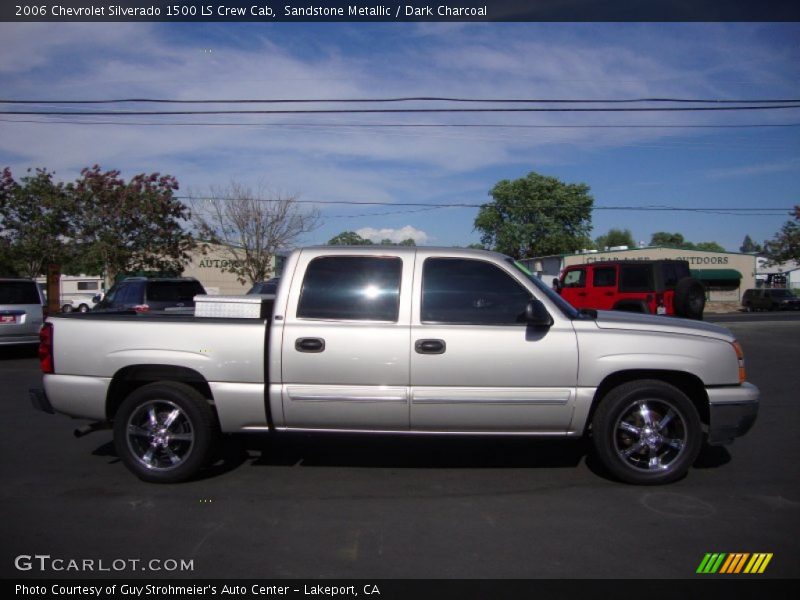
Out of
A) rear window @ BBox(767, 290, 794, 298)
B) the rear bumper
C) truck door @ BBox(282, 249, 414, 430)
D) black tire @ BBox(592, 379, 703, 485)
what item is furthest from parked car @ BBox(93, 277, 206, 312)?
rear window @ BBox(767, 290, 794, 298)

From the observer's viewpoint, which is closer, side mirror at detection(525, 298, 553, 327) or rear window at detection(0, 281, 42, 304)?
side mirror at detection(525, 298, 553, 327)

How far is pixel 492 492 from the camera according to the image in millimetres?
4988

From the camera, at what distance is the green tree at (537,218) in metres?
62.8

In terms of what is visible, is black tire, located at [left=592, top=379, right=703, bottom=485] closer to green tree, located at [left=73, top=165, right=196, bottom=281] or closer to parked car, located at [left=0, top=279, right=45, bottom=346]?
parked car, located at [left=0, top=279, right=45, bottom=346]

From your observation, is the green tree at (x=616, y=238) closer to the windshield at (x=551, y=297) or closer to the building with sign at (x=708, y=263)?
the building with sign at (x=708, y=263)

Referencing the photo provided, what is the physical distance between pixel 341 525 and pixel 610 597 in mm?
1761

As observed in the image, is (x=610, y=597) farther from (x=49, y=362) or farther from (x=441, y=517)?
(x=49, y=362)

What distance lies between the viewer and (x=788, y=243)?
50.3 metres

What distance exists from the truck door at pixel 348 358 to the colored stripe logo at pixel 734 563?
85.3 inches

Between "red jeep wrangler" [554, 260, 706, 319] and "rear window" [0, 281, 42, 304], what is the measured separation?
12513 mm

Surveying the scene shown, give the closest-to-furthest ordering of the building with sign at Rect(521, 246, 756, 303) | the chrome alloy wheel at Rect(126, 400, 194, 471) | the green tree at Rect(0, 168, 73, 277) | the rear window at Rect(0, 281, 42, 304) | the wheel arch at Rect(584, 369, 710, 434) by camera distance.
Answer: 1. the wheel arch at Rect(584, 369, 710, 434)
2. the chrome alloy wheel at Rect(126, 400, 194, 471)
3. the rear window at Rect(0, 281, 42, 304)
4. the green tree at Rect(0, 168, 73, 277)
5. the building with sign at Rect(521, 246, 756, 303)

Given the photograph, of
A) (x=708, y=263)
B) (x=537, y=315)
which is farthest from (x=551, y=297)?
(x=708, y=263)

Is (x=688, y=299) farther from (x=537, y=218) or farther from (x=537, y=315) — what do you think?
(x=537, y=218)

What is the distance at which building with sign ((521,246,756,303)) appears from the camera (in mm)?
47719
